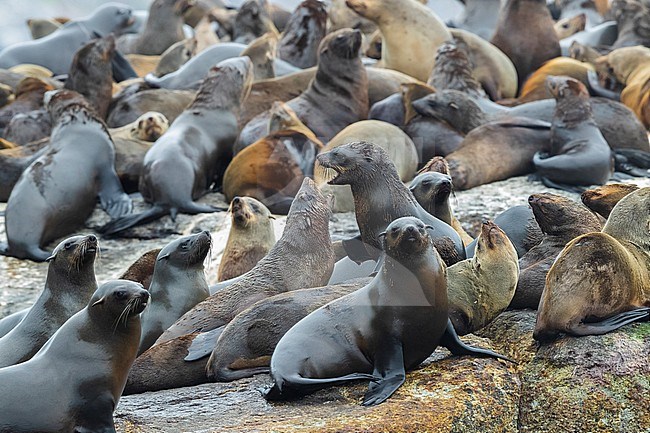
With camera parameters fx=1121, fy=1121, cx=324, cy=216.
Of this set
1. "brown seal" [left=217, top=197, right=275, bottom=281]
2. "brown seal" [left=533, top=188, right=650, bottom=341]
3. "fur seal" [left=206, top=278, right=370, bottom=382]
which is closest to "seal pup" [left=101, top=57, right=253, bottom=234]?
"brown seal" [left=217, top=197, right=275, bottom=281]

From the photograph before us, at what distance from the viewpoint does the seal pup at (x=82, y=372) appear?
12.9 feet

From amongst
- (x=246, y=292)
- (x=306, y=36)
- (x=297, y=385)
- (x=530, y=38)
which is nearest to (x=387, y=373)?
(x=297, y=385)

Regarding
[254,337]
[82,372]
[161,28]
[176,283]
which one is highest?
[82,372]

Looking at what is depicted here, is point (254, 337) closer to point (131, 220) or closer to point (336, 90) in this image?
point (131, 220)

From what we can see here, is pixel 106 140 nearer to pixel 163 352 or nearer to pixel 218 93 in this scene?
pixel 218 93

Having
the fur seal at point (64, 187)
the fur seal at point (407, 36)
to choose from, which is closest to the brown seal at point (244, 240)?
the fur seal at point (64, 187)

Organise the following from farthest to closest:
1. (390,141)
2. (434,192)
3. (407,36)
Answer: (407,36) < (390,141) < (434,192)

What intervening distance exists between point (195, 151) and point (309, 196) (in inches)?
145

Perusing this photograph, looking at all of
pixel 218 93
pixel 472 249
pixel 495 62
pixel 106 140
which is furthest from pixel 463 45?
pixel 472 249

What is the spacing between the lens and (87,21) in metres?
17.5

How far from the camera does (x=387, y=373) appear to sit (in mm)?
4406

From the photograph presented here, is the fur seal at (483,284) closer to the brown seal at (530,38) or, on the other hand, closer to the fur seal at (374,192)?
the fur seal at (374,192)

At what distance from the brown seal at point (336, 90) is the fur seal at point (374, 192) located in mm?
4692

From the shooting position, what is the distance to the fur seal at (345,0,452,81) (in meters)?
12.8
